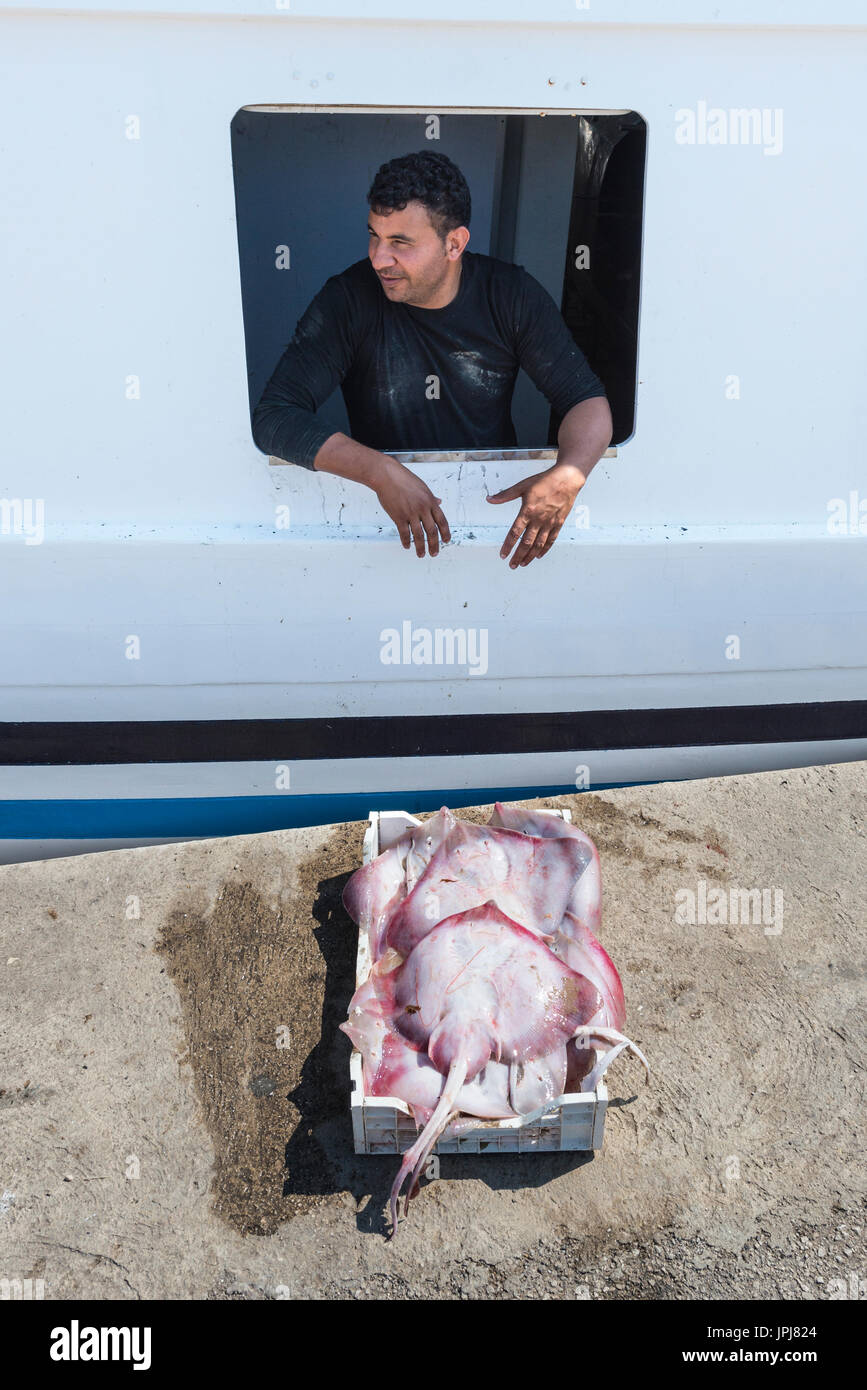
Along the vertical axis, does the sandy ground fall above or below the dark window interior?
below

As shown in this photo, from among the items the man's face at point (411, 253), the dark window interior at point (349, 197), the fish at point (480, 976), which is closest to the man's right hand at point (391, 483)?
the man's face at point (411, 253)

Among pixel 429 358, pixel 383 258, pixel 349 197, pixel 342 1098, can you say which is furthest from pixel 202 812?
pixel 349 197

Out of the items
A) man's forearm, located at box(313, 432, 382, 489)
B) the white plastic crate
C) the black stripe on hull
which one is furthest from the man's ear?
the white plastic crate

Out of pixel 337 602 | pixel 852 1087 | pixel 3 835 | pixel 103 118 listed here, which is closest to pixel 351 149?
pixel 103 118

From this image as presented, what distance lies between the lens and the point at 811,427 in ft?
10.3

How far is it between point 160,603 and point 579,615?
134 cm

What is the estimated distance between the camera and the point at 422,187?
2.88 meters

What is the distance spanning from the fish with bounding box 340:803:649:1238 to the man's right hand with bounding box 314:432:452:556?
0.84m

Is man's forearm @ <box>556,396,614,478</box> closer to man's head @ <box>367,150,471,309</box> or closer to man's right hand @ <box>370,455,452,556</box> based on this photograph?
man's right hand @ <box>370,455,452,556</box>

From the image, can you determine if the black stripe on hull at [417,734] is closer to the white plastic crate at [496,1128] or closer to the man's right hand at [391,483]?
the man's right hand at [391,483]

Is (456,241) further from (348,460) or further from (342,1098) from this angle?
(342,1098)

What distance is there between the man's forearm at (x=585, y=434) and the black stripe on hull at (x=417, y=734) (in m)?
0.91

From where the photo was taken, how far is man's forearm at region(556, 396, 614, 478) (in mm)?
2945

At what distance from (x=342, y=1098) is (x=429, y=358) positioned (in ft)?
7.18
